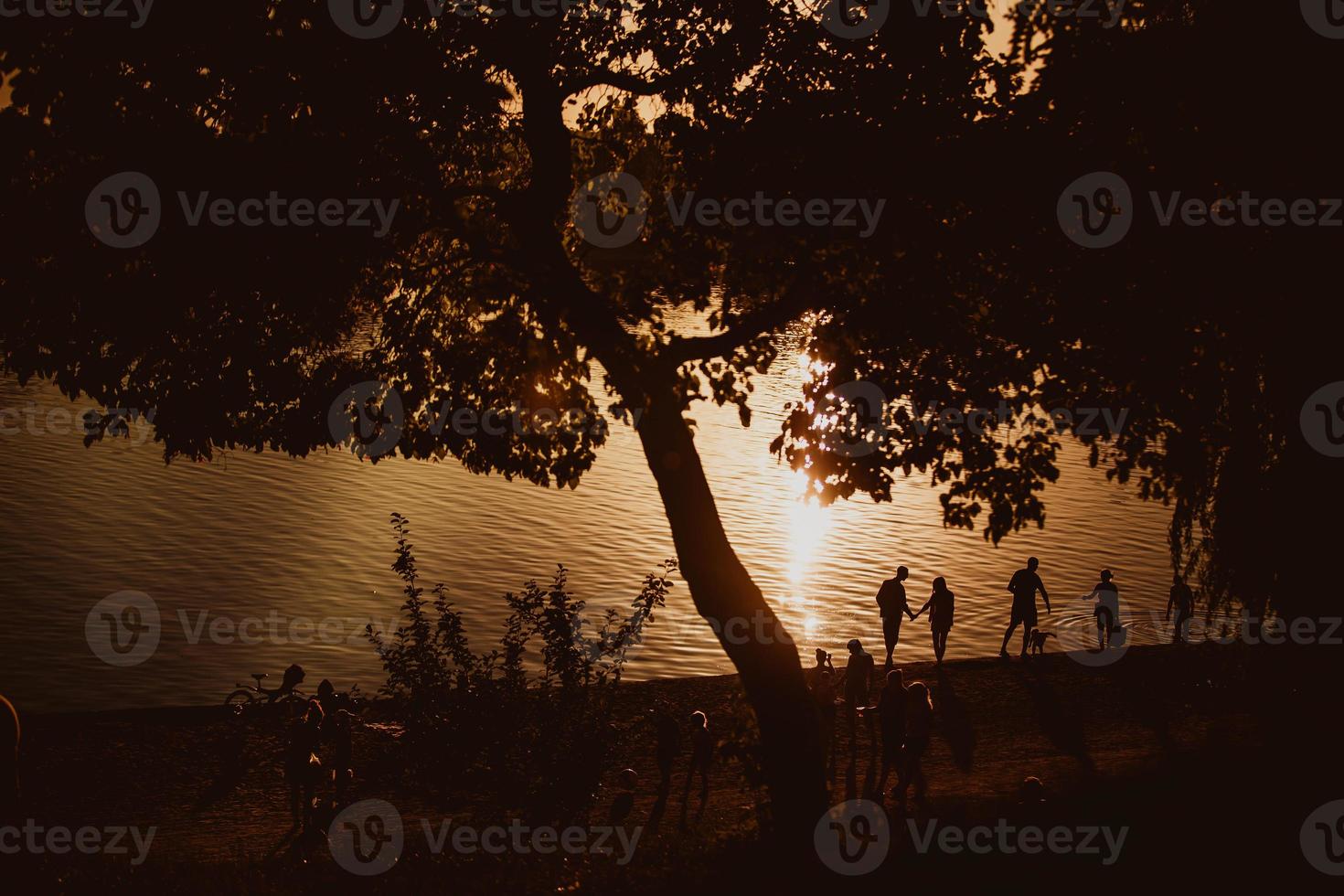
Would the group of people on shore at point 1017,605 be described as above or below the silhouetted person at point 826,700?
above

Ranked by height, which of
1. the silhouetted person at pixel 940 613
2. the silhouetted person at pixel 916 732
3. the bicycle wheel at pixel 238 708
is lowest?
the bicycle wheel at pixel 238 708

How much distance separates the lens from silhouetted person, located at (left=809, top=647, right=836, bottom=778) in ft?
50.4

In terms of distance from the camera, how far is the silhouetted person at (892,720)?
14492mm

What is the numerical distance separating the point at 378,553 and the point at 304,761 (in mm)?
22421

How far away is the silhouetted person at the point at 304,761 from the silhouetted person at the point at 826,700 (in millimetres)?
6185

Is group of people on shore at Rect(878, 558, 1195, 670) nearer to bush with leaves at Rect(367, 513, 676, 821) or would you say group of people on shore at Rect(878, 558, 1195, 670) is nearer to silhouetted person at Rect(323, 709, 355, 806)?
bush with leaves at Rect(367, 513, 676, 821)

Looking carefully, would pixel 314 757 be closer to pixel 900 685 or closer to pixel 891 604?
pixel 900 685

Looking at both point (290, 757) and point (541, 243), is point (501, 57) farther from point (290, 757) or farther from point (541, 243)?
point (290, 757)

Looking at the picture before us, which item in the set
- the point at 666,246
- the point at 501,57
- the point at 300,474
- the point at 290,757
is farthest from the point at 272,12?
the point at 300,474

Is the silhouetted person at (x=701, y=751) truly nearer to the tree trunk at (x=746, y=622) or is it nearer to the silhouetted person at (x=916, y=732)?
the silhouetted person at (x=916, y=732)

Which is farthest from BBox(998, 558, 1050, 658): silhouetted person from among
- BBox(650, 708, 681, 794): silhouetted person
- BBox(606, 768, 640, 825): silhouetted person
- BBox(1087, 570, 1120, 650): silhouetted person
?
BBox(606, 768, 640, 825): silhouetted person

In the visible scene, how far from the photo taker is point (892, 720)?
14.5m

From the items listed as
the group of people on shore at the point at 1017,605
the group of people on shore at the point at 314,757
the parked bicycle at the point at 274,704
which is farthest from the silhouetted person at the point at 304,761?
the group of people on shore at the point at 1017,605

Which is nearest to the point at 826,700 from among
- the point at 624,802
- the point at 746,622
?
the point at 624,802
